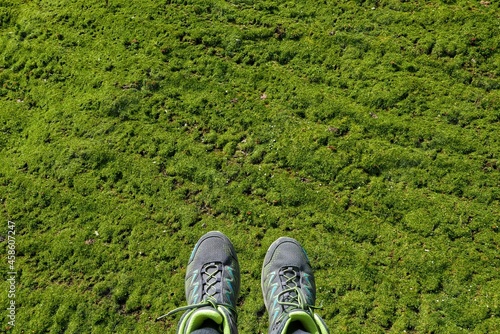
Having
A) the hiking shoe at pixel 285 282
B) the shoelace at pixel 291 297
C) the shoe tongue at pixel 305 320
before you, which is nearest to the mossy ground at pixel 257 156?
the hiking shoe at pixel 285 282

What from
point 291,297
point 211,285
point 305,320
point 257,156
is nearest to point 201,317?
point 211,285

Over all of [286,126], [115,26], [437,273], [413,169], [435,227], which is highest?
[115,26]

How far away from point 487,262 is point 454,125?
177 cm

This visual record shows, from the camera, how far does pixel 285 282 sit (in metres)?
4.10

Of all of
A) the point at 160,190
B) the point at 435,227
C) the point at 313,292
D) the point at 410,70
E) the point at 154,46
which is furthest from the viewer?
the point at 154,46

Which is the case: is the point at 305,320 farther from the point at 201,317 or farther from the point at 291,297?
the point at 201,317

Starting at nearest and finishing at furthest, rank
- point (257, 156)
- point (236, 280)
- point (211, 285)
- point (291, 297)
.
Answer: point (291, 297) → point (211, 285) → point (236, 280) → point (257, 156)

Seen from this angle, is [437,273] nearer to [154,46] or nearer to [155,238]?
[155,238]

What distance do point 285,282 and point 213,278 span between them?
78cm

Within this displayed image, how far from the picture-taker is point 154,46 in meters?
5.95

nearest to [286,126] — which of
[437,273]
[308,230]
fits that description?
[308,230]

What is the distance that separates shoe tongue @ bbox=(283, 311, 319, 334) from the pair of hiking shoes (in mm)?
141

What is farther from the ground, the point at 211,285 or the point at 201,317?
the point at 201,317

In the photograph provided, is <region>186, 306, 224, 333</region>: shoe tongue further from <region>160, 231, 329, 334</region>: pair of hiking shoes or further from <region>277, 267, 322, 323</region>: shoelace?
<region>277, 267, 322, 323</region>: shoelace
